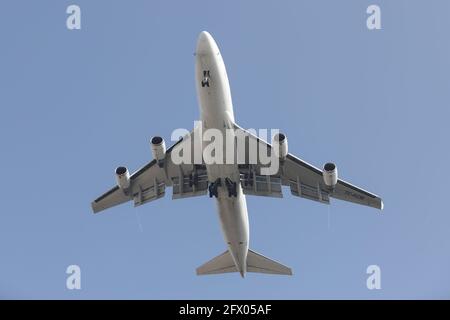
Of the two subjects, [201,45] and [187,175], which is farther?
[187,175]

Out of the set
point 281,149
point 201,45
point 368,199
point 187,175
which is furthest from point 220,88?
point 368,199

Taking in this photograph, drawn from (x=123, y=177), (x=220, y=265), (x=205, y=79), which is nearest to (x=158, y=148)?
(x=123, y=177)

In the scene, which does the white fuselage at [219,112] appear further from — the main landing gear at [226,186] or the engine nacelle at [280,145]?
the engine nacelle at [280,145]

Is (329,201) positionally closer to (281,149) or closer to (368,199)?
(368,199)

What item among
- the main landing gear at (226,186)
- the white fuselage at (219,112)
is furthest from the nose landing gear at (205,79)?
the main landing gear at (226,186)

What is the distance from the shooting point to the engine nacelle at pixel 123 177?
38.1 metres

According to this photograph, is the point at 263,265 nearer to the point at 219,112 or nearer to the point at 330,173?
the point at 330,173

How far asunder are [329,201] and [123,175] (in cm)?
1130

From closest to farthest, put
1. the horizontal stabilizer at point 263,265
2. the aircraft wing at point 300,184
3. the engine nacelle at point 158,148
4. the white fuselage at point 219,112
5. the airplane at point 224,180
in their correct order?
the white fuselage at point 219,112
the airplane at point 224,180
the engine nacelle at point 158,148
the aircraft wing at point 300,184
the horizontal stabilizer at point 263,265

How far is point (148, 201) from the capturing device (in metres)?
40.7

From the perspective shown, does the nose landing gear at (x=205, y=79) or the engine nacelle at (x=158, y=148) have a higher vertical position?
the nose landing gear at (x=205, y=79)

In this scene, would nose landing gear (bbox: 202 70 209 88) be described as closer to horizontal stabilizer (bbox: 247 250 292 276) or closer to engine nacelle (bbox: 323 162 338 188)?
engine nacelle (bbox: 323 162 338 188)

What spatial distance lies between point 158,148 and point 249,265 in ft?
32.0

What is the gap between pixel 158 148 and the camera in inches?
1462
